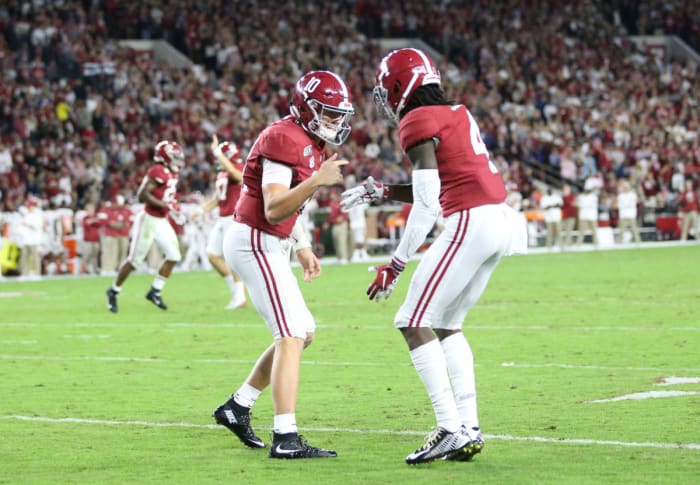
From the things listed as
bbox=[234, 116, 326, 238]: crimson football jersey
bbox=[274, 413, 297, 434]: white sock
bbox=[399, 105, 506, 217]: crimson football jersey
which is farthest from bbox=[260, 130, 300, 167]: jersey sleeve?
bbox=[274, 413, 297, 434]: white sock

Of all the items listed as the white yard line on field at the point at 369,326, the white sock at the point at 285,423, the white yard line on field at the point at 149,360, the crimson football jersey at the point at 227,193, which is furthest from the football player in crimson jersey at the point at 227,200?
the white sock at the point at 285,423

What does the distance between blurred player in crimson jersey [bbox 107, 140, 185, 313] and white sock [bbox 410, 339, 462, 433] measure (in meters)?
10.7

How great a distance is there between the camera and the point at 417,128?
6406mm

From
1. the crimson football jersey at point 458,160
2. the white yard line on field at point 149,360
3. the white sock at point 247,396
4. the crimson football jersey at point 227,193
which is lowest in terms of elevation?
the white yard line on field at point 149,360

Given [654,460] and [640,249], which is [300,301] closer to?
[654,460]

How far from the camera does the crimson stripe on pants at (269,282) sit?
22.6 ft

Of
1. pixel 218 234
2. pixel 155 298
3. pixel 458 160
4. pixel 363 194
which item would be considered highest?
pixel 458 160

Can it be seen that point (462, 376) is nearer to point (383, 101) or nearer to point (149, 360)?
point (383, 101)

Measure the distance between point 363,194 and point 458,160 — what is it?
57 centimetres

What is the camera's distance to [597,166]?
39.0 metres

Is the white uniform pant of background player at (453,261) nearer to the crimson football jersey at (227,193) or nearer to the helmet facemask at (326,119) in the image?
the helmet facemask at (326,119)

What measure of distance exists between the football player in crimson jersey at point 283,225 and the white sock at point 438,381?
623 millimetres

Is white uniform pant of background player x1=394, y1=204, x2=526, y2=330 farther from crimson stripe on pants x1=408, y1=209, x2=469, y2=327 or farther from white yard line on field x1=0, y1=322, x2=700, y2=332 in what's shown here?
white yard line on field x1=0, y1=322, x2=700, y2=332

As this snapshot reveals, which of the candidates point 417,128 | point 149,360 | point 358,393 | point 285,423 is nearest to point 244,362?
point 149,360
